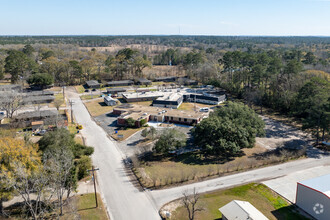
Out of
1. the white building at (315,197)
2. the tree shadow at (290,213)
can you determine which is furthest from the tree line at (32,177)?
the white building at (315,197)

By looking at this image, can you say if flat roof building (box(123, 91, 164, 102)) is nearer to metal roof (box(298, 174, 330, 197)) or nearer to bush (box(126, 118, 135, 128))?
bush (box(126, 118, 135, 128))

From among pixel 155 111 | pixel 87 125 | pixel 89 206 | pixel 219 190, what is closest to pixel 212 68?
pixel 155 111

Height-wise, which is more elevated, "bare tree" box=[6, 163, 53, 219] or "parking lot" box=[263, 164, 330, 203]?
"bare tree" box=[6, 163, 53, 219]

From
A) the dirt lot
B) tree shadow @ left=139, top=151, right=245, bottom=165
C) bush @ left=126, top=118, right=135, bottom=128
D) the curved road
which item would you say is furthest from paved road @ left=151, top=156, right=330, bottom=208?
bush @ left=126, top=118, right=135, bottom=128

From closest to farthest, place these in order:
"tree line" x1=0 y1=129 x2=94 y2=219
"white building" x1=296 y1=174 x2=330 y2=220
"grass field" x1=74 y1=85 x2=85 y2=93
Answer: "tree line" x1=0 y1=129 x2=94 y2=219 < "white building" x1=296 y1=174 x2=330 y2=220 < "grass field" x1=74 y1=85 x2=85 y2=93

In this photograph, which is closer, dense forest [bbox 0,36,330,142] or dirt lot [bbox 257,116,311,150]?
dirt lot [bbox 257,116,311,150]

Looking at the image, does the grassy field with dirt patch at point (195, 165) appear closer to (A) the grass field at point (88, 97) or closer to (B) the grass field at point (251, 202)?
(B) the grass field at point (251, 202)

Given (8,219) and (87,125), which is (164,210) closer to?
(8,219)
